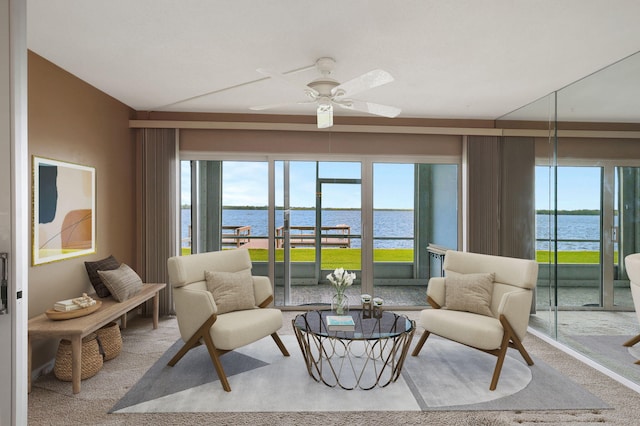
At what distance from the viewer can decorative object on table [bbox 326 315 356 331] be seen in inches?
105

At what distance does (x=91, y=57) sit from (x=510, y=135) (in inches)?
177

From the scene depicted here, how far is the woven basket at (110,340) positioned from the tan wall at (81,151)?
411 millimetres

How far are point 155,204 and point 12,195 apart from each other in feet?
10.1

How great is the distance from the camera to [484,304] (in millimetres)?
3145

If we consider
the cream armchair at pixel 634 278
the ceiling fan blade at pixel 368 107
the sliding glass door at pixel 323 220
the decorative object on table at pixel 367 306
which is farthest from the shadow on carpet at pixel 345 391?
the ceiling fan blade at pixel 368 107

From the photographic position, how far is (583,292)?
3389 millimetres

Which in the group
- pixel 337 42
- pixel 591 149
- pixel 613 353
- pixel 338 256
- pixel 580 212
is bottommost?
pixel 613 353

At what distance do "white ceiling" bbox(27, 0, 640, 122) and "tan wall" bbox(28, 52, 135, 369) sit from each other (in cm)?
19

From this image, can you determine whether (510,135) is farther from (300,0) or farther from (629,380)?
(300,0)

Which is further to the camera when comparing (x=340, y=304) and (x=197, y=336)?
(x=340, y=304)

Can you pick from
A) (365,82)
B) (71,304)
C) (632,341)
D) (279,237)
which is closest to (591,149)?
(632,341)

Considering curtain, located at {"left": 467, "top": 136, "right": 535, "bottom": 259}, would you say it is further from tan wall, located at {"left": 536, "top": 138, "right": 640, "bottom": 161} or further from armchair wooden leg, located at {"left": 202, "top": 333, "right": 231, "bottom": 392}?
armchair wooden leg, located at {"left": 202, "top": 333, "right": 231, "bottom": 392}

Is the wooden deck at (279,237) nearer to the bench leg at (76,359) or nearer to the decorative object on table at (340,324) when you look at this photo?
the decorative object on table at (340,324)

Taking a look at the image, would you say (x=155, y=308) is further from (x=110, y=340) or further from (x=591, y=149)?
(x=591, y=149)
